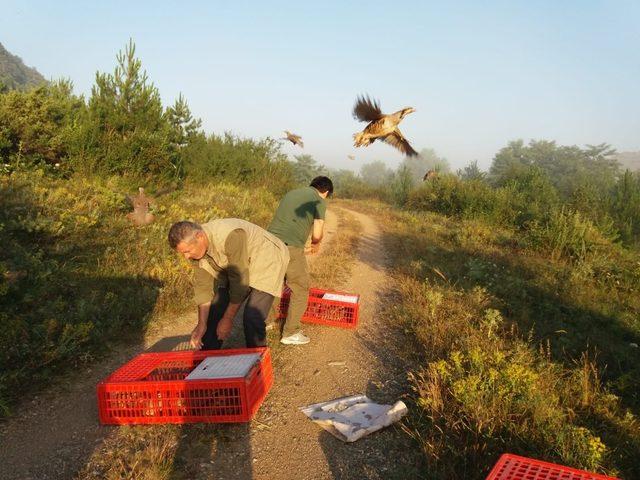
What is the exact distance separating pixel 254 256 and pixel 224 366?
39.8 inches

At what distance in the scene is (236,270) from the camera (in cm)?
362

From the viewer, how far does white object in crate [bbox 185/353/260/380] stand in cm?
312

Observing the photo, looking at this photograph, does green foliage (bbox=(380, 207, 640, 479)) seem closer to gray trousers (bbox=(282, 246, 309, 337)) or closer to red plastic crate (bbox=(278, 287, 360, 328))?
red plastic crate (bbox=(278, 287, 360, 328))

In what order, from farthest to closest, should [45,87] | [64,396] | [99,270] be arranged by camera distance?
[45,87] → [99,270] → [64,396]

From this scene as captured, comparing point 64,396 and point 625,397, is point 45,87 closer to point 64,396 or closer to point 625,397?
point 64,396

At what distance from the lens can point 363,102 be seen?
4.83 m

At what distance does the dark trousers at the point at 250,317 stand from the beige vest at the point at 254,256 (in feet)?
0.39

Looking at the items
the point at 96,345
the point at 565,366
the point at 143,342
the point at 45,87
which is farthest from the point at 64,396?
the point at 45,87

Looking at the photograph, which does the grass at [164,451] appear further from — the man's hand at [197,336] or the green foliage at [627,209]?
the green foliage at [627,209]

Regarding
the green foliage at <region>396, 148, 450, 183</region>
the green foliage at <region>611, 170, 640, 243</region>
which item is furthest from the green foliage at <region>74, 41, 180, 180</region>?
the green foliage at <region>611, 170, 640, 243</region>

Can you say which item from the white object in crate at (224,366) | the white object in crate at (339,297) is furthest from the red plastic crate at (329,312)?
the white object in crate at (224,366)

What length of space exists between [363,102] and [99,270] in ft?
13.5

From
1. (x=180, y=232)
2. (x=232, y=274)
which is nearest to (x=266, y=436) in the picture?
(x=232, y=274)

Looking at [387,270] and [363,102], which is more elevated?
[363,102]
